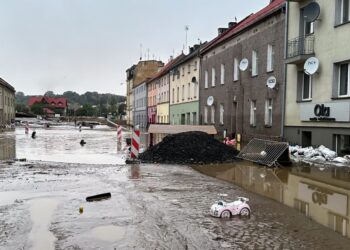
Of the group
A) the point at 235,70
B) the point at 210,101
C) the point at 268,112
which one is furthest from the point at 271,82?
the point at 210,101

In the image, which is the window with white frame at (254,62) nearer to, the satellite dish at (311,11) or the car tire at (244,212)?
the satellite dish at (311,11)

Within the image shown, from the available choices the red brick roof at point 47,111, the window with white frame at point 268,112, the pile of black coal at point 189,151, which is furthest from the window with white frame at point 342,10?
the red brick roof at point 47,111

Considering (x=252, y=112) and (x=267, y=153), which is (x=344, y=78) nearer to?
(x=267, y=153)

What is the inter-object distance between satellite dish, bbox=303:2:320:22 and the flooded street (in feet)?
28.1

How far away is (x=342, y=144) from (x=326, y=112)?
1.54m

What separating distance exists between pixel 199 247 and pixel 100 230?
1560 mm

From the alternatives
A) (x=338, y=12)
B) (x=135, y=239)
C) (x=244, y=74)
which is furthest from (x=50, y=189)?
(x=244, y=74)

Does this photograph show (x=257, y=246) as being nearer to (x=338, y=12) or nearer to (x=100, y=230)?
(x=100, y=230)

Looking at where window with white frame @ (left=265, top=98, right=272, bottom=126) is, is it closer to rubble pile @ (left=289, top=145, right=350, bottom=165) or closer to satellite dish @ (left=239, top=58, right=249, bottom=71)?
satellite dish @ (left=239, top=58, right=249, bottom=71)

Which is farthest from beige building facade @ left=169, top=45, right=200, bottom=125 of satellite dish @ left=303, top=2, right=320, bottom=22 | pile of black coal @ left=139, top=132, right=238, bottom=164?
pile of black coal @ left=139, top=132, right=238, bottom=164

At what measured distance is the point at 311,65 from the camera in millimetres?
18281

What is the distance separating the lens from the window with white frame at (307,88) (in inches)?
772

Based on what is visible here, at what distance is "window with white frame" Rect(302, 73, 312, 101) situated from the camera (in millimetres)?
19609

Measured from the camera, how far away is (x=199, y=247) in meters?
5.11
